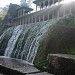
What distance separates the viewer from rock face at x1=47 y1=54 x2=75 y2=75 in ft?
20.1

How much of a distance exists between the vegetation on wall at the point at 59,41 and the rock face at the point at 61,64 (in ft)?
4.62

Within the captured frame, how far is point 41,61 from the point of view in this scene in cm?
872

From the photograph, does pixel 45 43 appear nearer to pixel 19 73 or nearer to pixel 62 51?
pixel 62 51

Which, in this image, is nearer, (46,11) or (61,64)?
(61,64)

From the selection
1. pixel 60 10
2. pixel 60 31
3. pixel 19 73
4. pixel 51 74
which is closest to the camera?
pixel 51 74

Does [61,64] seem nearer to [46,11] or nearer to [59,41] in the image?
[59,41]

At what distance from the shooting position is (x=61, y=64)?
6531 millimetres

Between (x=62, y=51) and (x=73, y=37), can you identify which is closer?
(x=62, y=51)

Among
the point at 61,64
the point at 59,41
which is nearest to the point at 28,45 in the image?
the point at 59,41

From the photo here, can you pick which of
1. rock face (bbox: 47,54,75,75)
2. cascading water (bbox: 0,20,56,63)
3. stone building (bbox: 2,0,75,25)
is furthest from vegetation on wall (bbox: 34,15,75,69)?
→ stone building (bbox: 2,0,75,25)

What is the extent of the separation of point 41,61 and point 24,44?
5.00 metres

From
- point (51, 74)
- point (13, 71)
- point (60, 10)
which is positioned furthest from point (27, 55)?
point (60, 10)

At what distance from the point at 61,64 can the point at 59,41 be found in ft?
9.46

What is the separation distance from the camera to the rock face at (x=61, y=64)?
6125 mm
